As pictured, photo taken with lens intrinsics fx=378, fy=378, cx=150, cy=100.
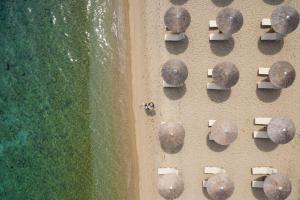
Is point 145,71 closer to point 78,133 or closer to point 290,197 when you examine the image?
point 78,133

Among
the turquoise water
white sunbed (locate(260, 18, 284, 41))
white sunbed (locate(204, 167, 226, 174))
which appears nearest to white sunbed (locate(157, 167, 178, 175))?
white sunbed (locate(204, 167, 226, 174))

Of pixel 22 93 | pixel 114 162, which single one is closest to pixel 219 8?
pixel 114 162

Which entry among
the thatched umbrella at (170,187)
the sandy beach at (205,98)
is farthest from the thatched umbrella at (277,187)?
→ the thatched umbrella at (170,187)

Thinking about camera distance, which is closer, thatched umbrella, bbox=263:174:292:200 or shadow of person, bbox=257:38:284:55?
thatched umbrella, bbox=263:174:292:200

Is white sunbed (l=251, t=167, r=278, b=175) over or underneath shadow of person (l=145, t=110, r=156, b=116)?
underneath

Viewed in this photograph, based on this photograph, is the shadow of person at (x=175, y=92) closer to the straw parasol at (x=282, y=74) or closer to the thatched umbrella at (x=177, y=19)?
the thatched umbrella at (x=177, y=19)

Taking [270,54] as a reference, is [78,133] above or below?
below

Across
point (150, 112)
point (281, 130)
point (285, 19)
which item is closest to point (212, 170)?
point (281, 130)

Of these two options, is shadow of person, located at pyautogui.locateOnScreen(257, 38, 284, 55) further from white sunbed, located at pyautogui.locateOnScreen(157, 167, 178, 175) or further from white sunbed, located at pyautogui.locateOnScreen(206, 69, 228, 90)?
white sunbed, located at pyautogui.locateOnScreen(157, 167, 178, 175)
